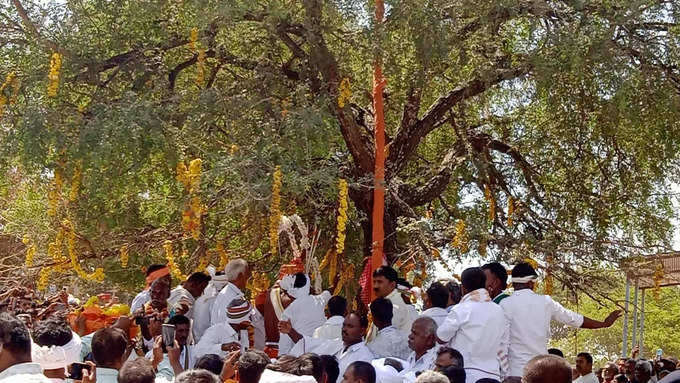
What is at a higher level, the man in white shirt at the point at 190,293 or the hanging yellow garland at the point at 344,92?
the hanging yellow garland at the point at 344,92

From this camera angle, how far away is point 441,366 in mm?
6219

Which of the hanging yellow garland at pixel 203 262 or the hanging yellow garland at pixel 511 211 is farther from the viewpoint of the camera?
the hanging yellow garland at pixel 511 211

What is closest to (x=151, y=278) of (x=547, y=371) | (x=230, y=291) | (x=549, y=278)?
(x=230, y=291)

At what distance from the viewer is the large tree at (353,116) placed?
10078 millimetres

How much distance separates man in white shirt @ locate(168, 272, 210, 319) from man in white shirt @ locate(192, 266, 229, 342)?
0.09m

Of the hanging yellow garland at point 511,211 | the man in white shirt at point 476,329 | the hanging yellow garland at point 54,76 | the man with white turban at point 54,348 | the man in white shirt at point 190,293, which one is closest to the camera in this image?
the man with white turban at point 54,348

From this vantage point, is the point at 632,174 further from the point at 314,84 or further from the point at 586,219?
the point at 314,84

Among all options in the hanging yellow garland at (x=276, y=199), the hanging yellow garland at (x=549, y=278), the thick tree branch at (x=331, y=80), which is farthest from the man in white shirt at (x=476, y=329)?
the thick tree branch at (x=331, y=80)

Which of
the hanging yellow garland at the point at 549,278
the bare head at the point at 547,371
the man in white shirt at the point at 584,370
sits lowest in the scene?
the man in white shirt at the point at 584,370

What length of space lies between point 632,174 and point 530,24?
131 inches

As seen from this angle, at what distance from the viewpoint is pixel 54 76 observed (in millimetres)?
9930

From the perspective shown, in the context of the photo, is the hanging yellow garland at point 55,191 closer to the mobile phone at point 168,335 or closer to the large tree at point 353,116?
the large tree at point 353,116

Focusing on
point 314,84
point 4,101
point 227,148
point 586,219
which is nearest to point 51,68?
point 4,101

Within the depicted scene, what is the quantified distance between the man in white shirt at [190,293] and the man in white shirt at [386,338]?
6.55 ft
